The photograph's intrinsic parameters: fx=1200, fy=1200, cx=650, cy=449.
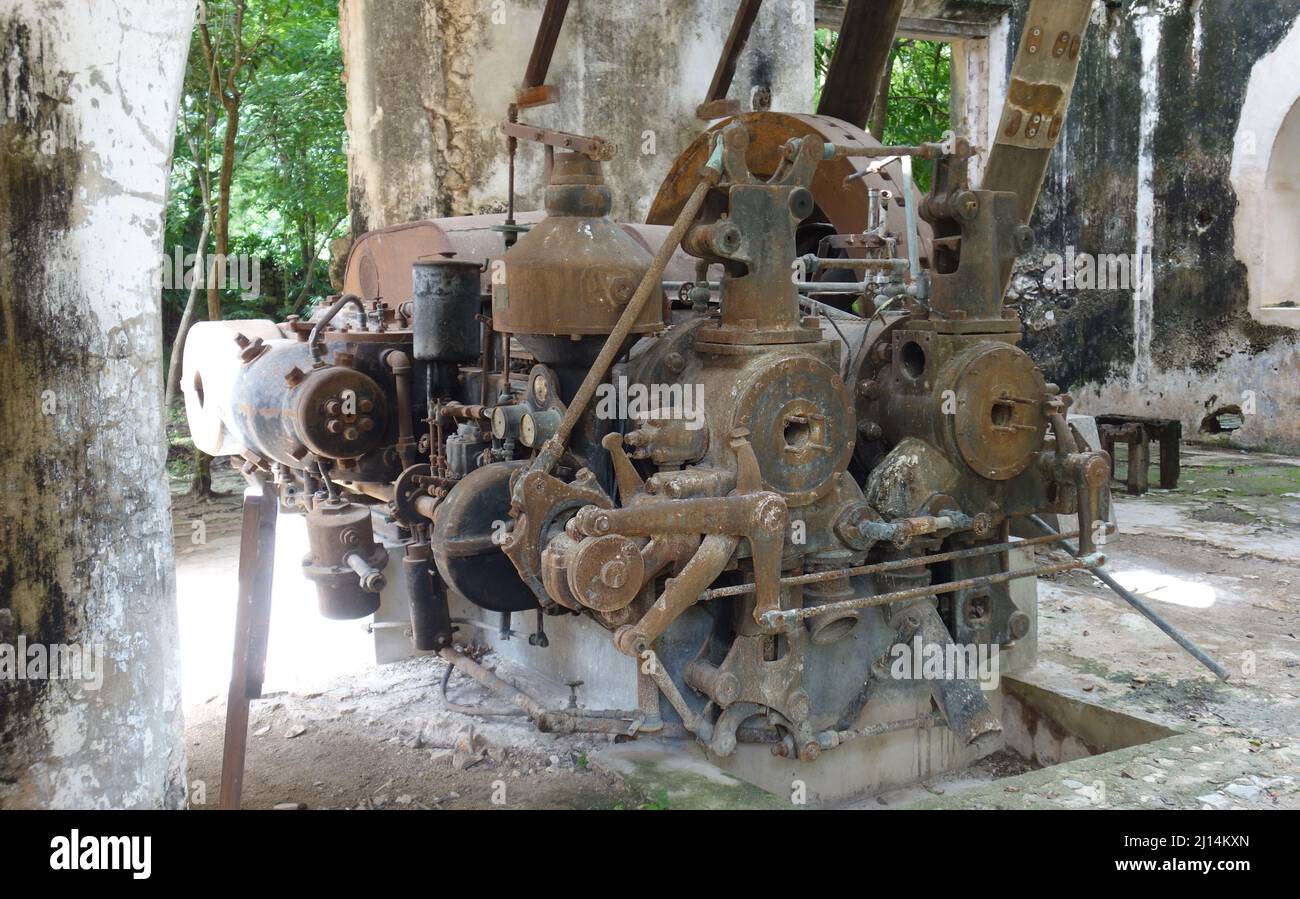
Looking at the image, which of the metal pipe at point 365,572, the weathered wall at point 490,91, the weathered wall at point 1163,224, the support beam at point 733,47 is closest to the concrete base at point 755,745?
the metal pipe at point 365,572

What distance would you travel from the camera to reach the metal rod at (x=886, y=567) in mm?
3525

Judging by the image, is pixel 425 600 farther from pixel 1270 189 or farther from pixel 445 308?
pixel 1270 189

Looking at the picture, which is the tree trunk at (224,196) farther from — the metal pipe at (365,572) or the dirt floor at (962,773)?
the metal pipe at (365,572)

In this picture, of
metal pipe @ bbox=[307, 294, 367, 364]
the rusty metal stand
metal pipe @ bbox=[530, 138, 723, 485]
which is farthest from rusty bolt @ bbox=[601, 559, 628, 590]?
metal pipe @ bbox=[307, 294, 367, 364]

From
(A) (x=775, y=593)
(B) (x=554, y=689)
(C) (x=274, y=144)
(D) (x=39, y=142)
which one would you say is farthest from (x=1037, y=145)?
(C) (x=274, y=144)

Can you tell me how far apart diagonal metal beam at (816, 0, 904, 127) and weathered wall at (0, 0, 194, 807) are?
16.2ft

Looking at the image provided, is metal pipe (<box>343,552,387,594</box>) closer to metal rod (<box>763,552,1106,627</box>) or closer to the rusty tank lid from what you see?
the rusty tank lid

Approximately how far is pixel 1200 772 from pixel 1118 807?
459 mm

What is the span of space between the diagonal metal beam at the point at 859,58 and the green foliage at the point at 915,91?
7.75 m

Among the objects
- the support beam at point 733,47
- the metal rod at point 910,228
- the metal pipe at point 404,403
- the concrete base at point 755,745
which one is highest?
the support beam at point 733,47

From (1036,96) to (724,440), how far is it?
7.70 feet

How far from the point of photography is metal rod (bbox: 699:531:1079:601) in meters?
3.53

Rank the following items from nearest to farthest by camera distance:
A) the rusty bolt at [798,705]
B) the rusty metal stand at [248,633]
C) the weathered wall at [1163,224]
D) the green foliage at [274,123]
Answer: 1. the rusty metal stand at [248,633]
2. the rusty bolt at [798,705]
3. the weathered wall at [1163,224]
4. the green foliage at [274,123]

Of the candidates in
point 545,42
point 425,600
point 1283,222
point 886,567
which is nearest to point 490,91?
point 545,42
